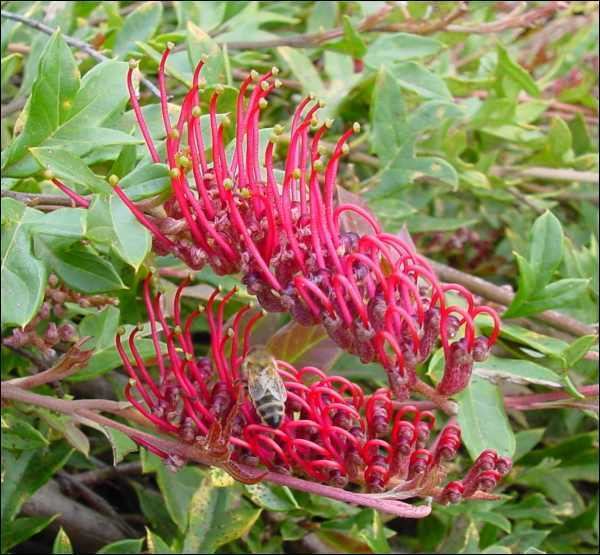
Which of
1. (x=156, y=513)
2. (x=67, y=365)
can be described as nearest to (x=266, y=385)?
(x=67, y=365)

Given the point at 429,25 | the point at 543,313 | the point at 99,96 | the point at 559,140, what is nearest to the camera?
the point at 99,96

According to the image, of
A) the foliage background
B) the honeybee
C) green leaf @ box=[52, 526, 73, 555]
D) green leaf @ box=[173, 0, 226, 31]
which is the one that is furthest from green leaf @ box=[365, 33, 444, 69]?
green leaf @ box=[52, 526, 73, 555]

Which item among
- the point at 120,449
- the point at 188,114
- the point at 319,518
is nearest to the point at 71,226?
the point at 188,114

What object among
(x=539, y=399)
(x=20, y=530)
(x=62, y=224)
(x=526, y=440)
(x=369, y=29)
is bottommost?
(x=526, y=440)

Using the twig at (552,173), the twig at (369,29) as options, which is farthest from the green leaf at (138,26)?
the twig at (552,173)

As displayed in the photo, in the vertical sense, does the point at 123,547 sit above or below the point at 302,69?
below

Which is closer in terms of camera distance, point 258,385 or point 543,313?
point 258,385

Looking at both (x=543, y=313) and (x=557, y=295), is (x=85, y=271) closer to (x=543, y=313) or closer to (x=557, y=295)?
(x=557, y=295)
